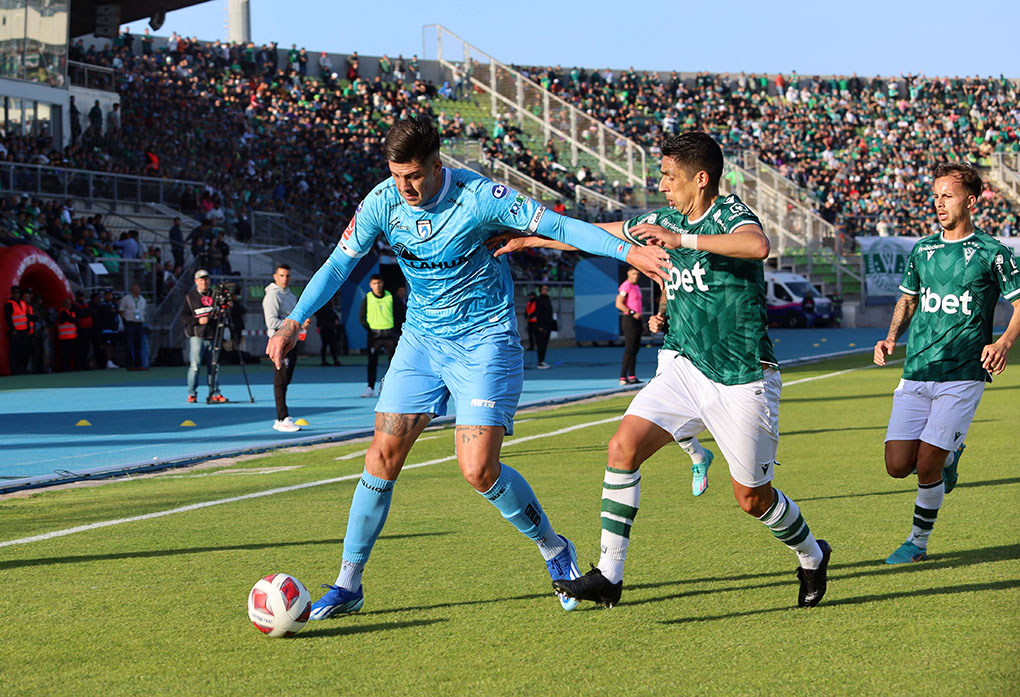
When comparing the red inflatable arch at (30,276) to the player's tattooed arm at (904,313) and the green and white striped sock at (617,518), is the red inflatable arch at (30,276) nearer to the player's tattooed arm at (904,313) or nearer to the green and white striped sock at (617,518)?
the player's tattooed arm at (904,313)

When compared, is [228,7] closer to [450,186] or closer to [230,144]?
[230,144]

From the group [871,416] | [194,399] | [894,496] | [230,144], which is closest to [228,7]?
[230,144]

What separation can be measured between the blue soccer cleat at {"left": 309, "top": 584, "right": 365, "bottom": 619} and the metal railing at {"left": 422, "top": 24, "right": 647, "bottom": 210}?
37013mm

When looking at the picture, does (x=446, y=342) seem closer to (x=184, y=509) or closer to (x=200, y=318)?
(x=184, y=509)

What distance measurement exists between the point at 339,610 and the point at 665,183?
239 cm

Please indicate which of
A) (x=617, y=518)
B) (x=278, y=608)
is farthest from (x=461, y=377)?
(x=278, y=608)

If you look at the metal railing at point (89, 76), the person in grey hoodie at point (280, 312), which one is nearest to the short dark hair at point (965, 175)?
the person in grey hoodie at point (280, 312)

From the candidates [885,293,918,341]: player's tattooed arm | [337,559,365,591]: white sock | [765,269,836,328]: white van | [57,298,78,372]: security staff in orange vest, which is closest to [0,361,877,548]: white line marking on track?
[337,559,365,591]: white sock

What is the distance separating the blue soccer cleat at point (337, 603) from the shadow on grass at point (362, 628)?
0.11 metres

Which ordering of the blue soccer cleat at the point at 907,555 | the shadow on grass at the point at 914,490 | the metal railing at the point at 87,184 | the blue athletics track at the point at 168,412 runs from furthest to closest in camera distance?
the metal railing at the point at 87,184, the blue athletics track at the point at 168,412, the shadow on grass at the point at 914,490, the blue soccer cleat at the point at 907,555

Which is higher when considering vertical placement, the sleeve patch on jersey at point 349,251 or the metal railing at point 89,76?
the metal railing at point 89,76

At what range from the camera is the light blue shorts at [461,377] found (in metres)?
5.38

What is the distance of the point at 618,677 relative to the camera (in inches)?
171

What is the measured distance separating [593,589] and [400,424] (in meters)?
1.12
